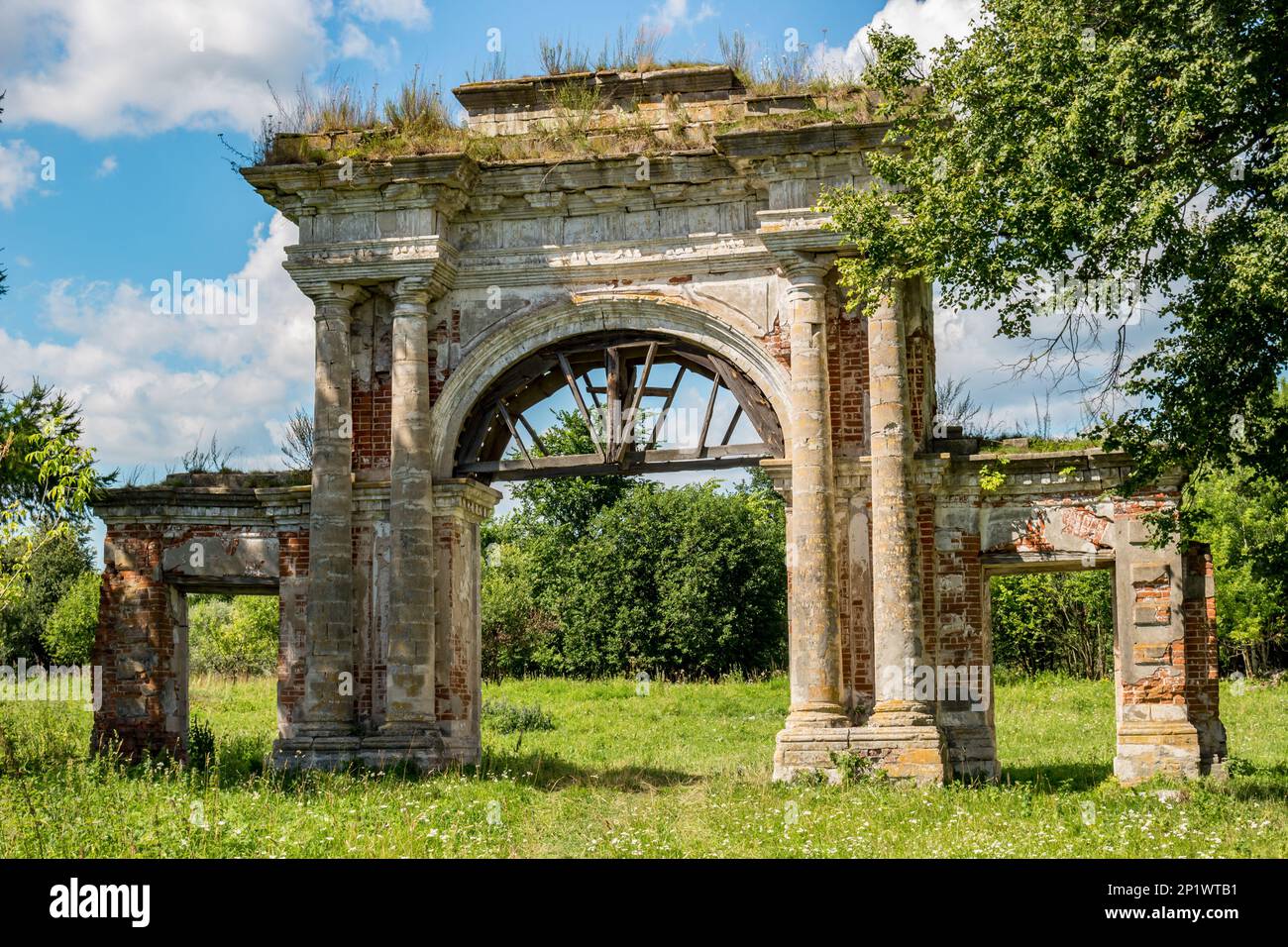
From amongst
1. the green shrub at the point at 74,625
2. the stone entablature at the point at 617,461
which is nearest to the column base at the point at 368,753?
the stone entablature at the point at 617,461

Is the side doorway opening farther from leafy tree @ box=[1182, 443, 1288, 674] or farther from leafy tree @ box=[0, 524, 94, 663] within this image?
leafy tree @ box=[0, 524, 94, 663]

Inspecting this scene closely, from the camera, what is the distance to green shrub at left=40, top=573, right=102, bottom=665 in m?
35.4

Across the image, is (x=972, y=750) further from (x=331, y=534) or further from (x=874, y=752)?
(x=331, y=534)

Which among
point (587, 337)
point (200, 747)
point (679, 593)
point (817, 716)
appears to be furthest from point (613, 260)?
point (679, 593)

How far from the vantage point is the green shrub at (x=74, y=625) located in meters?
35.4

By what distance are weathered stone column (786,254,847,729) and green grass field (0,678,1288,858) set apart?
100cm

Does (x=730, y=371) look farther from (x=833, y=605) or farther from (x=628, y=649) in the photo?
(x=628, y=649)

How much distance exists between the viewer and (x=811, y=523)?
1402 centimetres

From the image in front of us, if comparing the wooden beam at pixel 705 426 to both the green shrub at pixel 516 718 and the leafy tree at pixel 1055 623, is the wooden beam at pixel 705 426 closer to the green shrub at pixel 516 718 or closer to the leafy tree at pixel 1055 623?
the green shrub at pixel 516 718

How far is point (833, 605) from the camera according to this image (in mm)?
14039

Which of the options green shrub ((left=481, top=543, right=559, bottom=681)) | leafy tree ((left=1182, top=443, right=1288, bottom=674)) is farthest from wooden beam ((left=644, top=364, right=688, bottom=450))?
green shrub ((left=481, top=543, right=559, bottom=681))

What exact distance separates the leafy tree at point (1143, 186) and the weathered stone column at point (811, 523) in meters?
2.27

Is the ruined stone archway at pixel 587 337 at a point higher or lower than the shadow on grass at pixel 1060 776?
higher

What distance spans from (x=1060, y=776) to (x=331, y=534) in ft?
26.1
